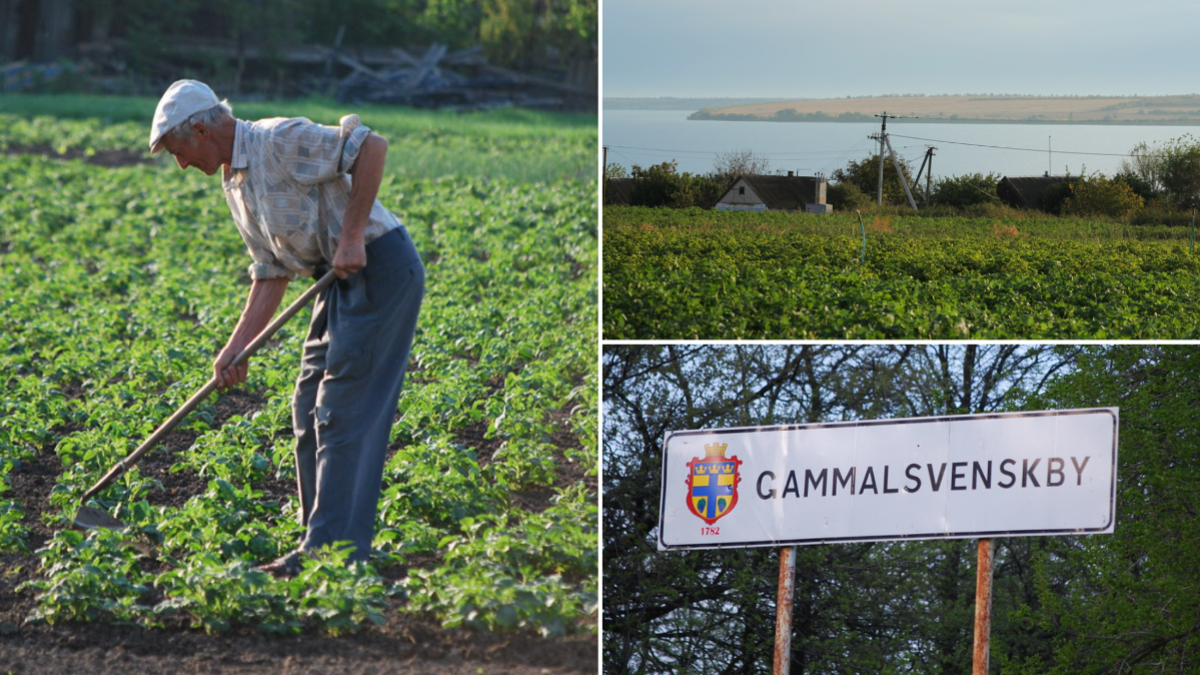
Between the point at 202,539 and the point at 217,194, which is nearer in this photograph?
the point at 202,539

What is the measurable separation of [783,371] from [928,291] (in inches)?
72.1

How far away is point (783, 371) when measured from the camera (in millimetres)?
8375

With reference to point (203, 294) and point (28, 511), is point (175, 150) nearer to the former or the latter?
point (28, 511)

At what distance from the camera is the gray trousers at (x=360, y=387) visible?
14.2 feet

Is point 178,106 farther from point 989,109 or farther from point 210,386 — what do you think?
point 989,109

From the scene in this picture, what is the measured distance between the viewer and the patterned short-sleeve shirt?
169 inches

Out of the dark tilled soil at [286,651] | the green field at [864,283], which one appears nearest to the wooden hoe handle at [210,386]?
the dark tilled soil at [286,651]

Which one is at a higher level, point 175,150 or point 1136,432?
point 175,150

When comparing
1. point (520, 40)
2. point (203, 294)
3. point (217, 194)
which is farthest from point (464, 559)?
point (520, 40)

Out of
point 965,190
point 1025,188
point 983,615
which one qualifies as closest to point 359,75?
point 1025,188

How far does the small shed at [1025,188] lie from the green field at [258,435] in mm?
4373

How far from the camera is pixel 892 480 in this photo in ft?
12.5

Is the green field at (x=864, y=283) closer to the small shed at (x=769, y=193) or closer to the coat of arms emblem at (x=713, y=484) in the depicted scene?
the small shed at (x=769, y=193)

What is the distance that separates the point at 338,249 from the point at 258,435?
7.23ft
